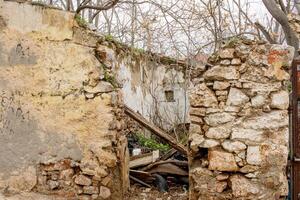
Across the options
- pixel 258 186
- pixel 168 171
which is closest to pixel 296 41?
pixel 168 171

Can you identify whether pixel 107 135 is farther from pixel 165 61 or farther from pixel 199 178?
pixel 165 61

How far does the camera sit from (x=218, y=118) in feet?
12.7

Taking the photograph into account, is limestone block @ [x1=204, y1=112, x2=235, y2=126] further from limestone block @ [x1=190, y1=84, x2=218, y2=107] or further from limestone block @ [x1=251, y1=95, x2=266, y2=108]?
limestone block @ [x1=251, y1=95, x2=266, y2=108]

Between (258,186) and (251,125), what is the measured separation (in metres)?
0.59

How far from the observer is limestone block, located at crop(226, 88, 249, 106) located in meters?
3.83

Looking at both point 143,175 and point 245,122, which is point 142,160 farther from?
point 245,122

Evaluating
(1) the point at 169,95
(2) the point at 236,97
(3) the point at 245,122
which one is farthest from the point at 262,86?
(1) the point at 169,95

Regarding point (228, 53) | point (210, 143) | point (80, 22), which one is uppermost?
point (80, 22)

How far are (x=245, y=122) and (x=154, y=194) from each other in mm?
2184

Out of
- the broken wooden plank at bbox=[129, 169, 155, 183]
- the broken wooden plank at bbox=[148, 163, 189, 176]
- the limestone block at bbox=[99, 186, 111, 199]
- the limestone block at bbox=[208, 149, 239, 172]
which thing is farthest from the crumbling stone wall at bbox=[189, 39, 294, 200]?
the broken wooden plank at bbox=[129, 169, 155, 183]

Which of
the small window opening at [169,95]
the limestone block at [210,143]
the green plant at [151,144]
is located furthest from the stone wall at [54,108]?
the small window opening at [169,95]

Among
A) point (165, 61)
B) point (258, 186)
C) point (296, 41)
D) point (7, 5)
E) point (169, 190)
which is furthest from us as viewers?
point (165, 61)

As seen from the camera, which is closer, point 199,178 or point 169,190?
point 199,178

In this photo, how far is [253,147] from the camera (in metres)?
3.79
